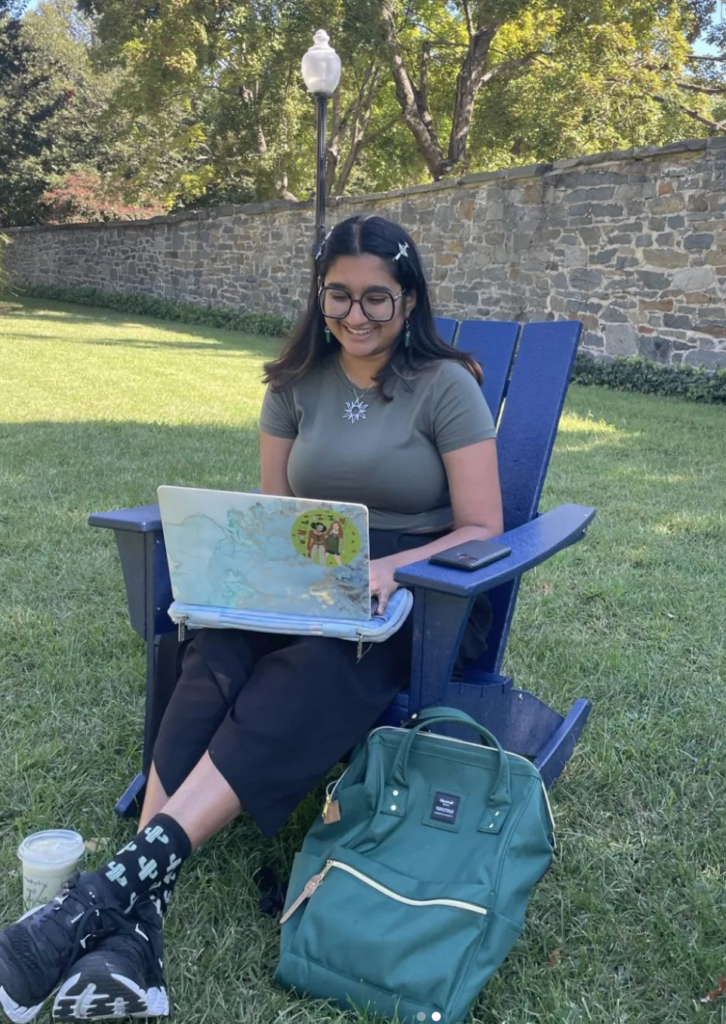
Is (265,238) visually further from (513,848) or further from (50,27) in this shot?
(50,27)

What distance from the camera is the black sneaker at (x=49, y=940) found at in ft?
4.27

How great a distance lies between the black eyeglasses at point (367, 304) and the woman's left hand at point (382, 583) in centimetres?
54

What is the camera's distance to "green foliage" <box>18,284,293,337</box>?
46.7 ft

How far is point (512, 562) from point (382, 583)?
10.8 inches

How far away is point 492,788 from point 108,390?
6369 mm

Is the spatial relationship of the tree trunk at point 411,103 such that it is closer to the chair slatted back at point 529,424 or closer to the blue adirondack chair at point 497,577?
the blue adirondack chair at point 497,577

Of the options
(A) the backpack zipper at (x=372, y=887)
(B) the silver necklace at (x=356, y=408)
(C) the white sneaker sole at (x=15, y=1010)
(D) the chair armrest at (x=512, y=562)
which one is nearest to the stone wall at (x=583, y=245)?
(D) the chair armrest at (x=512, y=562)

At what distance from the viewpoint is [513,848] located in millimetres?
1470

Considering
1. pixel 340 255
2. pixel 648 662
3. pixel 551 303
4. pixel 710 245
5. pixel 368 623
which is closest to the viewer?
pixel 368 623

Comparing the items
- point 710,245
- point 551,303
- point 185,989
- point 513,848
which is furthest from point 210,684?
point 551,303

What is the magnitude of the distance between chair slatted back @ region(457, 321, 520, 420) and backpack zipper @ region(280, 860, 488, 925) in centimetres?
135

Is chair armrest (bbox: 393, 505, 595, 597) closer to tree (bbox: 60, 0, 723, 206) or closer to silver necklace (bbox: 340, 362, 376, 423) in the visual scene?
silver necklace (bbox: 340, 362, 376, 423)

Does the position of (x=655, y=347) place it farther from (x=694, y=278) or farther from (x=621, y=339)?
(x=694, y=278)

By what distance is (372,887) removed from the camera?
1446 millimetres
